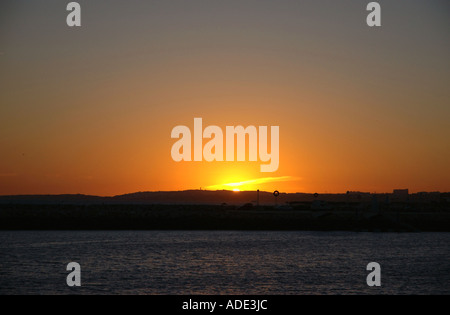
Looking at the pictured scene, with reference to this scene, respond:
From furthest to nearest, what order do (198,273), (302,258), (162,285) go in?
1. (302,258)
2. (198,273)
3. (162,285)

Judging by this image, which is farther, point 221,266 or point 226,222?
point 226,222

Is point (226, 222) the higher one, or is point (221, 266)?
point (226, 222)

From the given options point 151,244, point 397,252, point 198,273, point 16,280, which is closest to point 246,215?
point 151,244

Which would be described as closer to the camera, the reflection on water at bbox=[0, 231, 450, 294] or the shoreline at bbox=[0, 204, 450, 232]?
the reflection on water at bbox=[0, 231, 450, 294]

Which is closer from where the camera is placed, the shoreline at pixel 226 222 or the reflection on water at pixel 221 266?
the reflection on water at pixel 221 266

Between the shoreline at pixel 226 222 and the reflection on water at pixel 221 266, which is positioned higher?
the shoreline at pixel 226 222

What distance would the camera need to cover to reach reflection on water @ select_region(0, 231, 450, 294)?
4325 cm

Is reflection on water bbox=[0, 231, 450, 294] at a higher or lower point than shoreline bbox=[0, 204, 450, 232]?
lower

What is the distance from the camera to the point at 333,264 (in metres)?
59.6

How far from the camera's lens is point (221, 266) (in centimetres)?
5684

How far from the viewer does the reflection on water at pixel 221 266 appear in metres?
43.2
